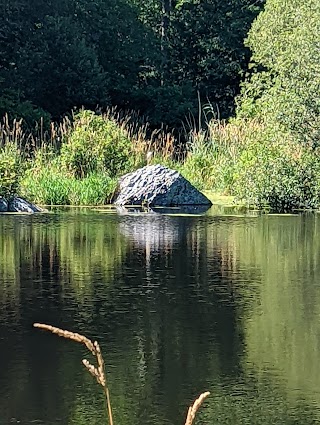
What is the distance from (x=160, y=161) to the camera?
2042 cm

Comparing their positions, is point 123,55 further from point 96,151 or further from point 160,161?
point 96,151

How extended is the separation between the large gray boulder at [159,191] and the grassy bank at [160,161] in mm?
379

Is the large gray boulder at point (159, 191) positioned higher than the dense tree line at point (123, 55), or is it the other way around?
the dense tree line at point (123, 55)

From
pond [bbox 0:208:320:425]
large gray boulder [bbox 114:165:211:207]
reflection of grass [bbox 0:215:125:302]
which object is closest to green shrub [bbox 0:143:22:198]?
large gray boulder [bbox 114:165:211:207]

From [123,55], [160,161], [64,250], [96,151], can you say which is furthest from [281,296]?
[123,55]

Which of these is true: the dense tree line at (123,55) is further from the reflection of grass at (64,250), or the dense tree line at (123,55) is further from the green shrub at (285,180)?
the reflection of grass at (64,250)

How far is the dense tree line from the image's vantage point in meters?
32.9

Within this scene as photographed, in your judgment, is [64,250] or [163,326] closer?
[163,326]

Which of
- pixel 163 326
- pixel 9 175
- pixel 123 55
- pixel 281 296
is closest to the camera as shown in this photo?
pixel 163 326

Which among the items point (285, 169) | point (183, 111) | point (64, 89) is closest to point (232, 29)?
point (183, 111)

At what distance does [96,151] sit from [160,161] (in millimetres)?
1867

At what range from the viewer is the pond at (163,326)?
4480 mm

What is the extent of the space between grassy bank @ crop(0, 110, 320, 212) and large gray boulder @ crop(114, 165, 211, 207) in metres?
0.38

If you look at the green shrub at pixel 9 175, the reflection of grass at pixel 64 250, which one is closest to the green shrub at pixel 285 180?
the green shrub at pixel 9 175
